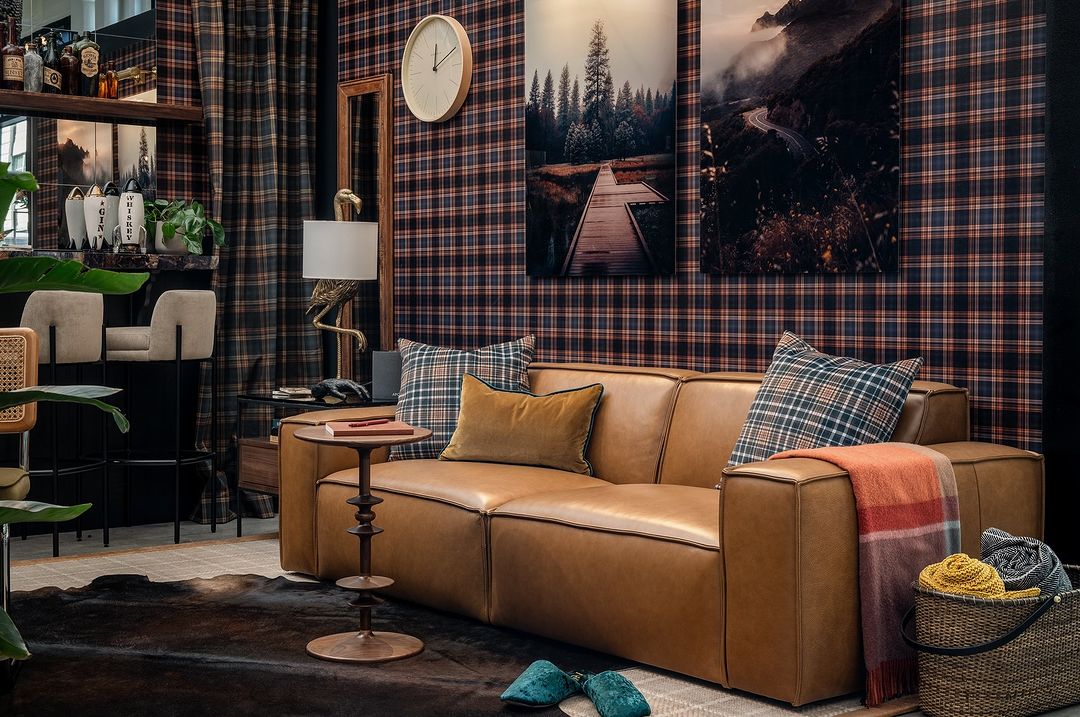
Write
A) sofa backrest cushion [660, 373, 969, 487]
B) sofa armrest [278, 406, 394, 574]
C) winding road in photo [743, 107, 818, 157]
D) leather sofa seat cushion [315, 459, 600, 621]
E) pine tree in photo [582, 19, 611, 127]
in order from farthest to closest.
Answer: pine tree in photo [582, 19, 611, 127] < sofa armrest [278, 406, 394, 574] < winding road in photo [743, 107, 818, 157] < leather sofa seat cushion [315, 459, 600, 621] < sofa backrest cushion [660, 373, 969, 487]

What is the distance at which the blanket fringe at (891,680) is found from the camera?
2.98 m

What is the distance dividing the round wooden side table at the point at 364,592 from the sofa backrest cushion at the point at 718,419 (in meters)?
0.88

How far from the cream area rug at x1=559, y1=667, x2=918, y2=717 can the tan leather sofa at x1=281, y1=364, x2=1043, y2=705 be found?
0.04m

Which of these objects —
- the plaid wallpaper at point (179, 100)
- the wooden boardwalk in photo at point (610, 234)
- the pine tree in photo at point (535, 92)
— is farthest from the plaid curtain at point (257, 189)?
the wooden boardwalk in photo at point (610, 234)

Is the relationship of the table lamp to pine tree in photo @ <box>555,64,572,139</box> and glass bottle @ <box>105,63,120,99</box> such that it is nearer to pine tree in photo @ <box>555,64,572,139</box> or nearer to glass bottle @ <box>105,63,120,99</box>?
pine tree in photo @ <box>555,64,572,139</box>

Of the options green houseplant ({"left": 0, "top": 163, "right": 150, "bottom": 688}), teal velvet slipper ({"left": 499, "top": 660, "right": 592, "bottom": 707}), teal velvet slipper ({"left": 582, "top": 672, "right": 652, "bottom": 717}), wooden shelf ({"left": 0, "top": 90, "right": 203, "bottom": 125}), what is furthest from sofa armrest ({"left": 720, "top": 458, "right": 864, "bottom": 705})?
wooden shelf ({"left": 0, "top": 90, "right": 203, "bottom": 125})

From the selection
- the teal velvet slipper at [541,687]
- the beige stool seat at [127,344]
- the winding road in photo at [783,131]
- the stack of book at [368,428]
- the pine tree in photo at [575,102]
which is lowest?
the teal velvet slipper at [541,687]

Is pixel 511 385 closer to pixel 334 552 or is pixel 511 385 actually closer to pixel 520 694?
pixel 334 552

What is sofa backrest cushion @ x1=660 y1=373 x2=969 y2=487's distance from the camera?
Answer: 350 centimetres

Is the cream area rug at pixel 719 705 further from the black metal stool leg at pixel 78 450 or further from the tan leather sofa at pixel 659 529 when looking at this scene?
the black metal stool leg at pixel 78 450

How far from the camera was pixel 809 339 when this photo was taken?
410 centimetres

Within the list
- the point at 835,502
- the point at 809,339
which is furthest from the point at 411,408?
the point at 835,502

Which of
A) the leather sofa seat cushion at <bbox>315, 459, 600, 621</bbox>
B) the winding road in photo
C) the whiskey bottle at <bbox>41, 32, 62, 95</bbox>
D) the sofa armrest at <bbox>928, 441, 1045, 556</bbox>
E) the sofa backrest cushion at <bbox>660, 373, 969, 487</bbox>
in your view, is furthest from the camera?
the whiskey bottle at <bbox>41, 32, 62, 95</bbox>

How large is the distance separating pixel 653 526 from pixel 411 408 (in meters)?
1.53
